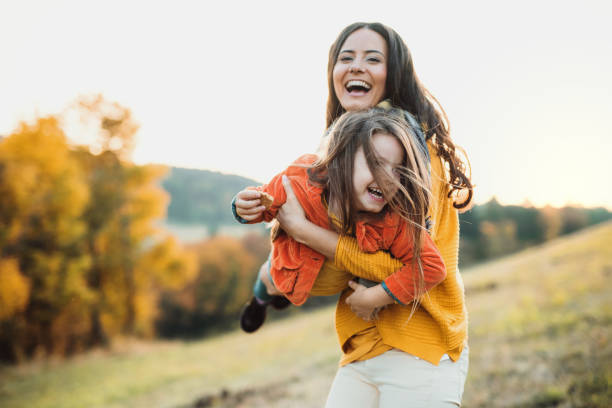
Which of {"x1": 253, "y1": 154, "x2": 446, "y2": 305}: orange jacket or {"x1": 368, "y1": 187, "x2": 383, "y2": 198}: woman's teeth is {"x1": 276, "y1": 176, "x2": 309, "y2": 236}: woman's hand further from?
{"x1": 368, "y1": 187, "x2": 383, "y2": 198}: woman's teeth

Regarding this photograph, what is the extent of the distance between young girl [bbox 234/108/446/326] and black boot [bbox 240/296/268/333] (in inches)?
39.5

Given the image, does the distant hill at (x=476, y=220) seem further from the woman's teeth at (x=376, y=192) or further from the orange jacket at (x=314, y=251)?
the woman's teeth at (x=376, y=192)

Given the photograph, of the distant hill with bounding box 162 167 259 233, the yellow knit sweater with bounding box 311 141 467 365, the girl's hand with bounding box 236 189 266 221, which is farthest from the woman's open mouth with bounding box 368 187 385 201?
the distant hill with bounding box 162 167 259 233

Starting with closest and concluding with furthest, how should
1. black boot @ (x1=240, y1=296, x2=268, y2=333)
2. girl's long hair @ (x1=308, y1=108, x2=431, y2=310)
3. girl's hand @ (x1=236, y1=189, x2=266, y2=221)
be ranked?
girl's long hair @ (x1=308, y1=108, x2=431, y2=310) → girl's hand @ (x1=236, y1=189, x2=266, y2=221) → black boot @ (x1=240, y1=296, x2=268, y2=333)

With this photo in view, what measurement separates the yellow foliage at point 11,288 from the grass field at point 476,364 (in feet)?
7.16

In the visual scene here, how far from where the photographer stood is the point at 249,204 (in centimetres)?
189

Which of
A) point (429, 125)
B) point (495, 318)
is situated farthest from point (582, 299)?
point (429, 125)

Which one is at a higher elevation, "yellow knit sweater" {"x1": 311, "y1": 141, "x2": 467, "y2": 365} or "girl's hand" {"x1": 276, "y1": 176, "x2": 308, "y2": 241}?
"girl's hand" {"x1": 276, "y1": 176, "x2": 308, "y2": 241}

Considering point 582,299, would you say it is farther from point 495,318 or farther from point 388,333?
point 388,333

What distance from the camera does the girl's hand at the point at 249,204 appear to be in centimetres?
189

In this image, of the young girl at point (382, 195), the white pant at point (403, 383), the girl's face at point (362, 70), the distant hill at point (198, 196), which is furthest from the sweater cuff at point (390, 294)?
the distant hill at point (198, 196)

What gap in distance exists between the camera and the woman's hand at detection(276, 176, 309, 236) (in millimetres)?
1948

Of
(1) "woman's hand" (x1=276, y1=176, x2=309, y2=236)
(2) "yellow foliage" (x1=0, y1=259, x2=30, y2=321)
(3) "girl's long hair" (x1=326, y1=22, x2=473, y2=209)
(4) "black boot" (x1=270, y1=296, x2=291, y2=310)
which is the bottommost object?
(2) "yellow foliage" (x1=0, y1=259, x2=30, y2=321)

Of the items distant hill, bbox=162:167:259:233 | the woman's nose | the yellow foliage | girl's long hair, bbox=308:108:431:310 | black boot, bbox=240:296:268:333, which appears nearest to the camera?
girl's long hair, bbox=308:108:431:310
